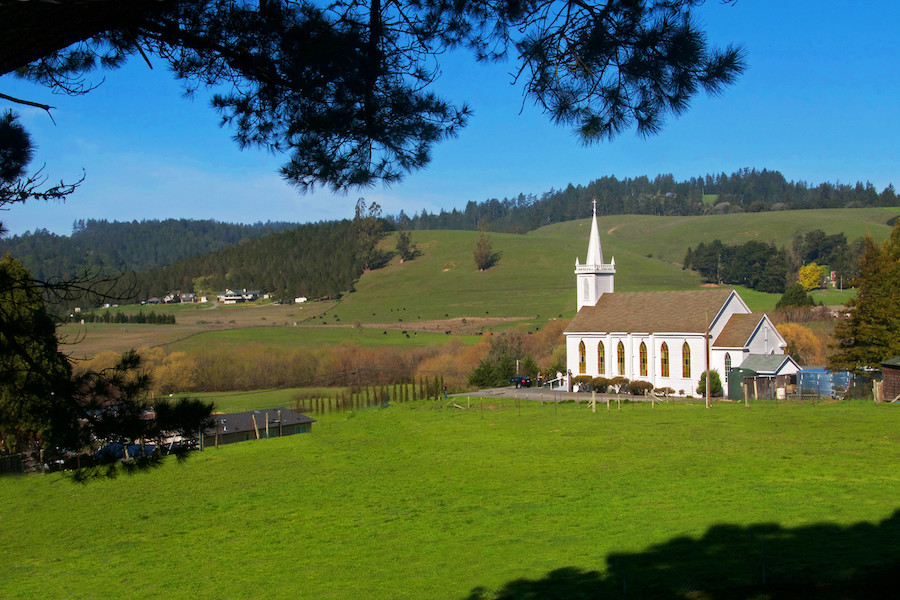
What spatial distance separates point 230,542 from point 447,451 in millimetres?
11241

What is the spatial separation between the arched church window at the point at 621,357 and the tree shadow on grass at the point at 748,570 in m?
31.7

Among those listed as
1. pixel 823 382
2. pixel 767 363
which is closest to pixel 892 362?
pixel 823 382

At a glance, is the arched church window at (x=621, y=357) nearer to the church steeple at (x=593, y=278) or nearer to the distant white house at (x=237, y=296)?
the church steeple at (x=593, y=278)

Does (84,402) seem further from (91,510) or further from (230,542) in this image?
(91,510)

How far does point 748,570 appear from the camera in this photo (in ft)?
37.3

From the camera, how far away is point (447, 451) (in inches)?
1086

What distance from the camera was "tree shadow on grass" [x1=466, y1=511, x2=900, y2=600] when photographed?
985 centimetres

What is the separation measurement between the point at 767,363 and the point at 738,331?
Result: 260 centimetres

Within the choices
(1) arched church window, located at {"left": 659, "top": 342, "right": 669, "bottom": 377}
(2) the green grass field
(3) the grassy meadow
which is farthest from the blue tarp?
(3) the grassy meadow

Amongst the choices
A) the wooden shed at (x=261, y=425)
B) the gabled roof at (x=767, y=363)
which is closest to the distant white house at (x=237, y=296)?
the wooden shed at (x=261, y=425)

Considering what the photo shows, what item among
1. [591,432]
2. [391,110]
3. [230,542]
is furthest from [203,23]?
[591,432]

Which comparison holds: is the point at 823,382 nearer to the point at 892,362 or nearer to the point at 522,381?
the point at 892,362

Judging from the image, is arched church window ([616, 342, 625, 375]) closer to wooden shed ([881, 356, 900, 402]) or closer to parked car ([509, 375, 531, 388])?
parked car ([509, 375, 531, 388])

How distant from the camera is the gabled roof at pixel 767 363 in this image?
129ft
